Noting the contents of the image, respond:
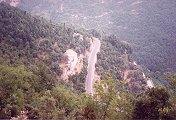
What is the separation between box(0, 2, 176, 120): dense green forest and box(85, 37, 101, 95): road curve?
2.63m

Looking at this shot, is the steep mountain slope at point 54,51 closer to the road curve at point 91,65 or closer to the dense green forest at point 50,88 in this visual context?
the dense green forest at point 50,88

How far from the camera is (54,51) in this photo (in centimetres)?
10594

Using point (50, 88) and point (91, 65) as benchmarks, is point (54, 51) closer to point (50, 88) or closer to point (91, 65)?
point (91, 65)

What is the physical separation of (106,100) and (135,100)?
398 cm

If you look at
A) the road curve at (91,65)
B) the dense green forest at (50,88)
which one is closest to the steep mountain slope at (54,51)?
the dense green forest at (50,88)

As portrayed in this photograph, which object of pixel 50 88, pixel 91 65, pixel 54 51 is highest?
pixel 54 51

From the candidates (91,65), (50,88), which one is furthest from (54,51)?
(50,88)

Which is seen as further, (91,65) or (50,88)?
(91,65)

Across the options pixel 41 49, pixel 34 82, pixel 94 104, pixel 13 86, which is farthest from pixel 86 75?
pixel 94 104

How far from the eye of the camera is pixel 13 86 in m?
53.9

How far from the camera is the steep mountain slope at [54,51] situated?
310 ft

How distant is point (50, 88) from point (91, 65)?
54.1 metres

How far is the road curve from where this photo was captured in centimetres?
10170

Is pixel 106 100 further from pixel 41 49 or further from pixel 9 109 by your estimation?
pixel 41 49
